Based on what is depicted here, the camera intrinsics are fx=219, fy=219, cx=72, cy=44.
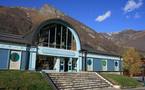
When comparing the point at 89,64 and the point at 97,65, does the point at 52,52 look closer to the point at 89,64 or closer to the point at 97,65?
the point at 89,64

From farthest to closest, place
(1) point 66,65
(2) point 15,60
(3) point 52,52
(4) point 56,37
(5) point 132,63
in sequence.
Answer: (5) point 132,63
(1) point 66,65
(4) point 56,37
(3) point 52,52
(2) point 15,60

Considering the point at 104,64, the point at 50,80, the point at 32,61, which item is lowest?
the point at 50,80

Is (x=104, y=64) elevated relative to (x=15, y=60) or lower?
lower

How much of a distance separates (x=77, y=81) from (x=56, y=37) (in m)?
9.30

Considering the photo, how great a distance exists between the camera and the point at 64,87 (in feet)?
77.6

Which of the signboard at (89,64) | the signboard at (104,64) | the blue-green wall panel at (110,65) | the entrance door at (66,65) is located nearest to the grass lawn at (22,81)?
the entrance door at (66,65)

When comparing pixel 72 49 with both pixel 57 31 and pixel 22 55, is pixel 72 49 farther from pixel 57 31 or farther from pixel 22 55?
pixel 22 55

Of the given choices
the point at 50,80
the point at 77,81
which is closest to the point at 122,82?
the point at 77,81

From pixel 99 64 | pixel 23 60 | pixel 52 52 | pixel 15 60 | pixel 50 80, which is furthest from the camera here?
pixel 99 64

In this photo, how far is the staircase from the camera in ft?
79.9

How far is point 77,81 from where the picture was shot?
26.5 m

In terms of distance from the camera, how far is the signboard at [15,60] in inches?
1059

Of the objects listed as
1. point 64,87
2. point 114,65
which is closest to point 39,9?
point 114,65

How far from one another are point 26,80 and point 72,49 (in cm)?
1395
